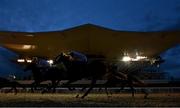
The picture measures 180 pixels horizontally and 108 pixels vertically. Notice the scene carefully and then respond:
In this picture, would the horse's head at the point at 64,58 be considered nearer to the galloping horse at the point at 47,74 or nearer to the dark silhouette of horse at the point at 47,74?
the galloping horse at the point at 47,74

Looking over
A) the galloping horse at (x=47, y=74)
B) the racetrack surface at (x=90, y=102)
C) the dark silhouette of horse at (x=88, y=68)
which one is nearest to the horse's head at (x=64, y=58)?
the dark silhouette of horse at (x=88, y=68)

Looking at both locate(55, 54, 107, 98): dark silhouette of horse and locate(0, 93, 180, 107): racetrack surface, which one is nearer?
locate(0, 93, 180, 107): racetrack surface

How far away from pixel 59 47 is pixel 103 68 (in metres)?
29.9

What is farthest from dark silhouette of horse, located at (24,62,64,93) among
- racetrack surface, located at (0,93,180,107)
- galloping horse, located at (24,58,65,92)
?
racetrack surface, located at (0,93,180,107)

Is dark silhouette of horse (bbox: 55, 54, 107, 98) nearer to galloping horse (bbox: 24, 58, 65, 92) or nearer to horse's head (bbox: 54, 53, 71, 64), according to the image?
horse's head (bbox: 54, 53, 71, 64)

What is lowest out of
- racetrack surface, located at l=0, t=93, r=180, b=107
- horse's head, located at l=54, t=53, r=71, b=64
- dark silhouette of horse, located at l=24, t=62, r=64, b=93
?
racetrack surface, located at l=0, t=93, r=180, b=107

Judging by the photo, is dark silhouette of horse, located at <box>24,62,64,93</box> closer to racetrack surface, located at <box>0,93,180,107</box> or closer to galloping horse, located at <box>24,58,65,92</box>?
galloping horse, located at <box>24,58,65,92</box>

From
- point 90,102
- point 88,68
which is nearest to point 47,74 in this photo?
point 88,68

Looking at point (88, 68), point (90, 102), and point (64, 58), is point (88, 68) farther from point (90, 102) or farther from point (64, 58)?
point (90, 102)

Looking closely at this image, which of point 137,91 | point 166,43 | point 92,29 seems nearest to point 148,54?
point 166,43

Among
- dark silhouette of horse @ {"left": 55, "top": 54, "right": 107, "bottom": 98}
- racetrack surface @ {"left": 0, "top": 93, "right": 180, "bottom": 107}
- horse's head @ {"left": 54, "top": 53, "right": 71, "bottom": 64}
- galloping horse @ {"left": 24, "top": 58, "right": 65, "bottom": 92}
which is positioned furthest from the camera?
galloping horse @ {"left": 24, "top": 58, "right": 65, "bottom": 92}

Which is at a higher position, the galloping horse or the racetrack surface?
the galloping horse

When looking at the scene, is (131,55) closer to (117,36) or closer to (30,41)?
(117,36)

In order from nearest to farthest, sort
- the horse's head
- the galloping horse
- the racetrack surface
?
the racetrack surface
the horse's head
the galloping horse
